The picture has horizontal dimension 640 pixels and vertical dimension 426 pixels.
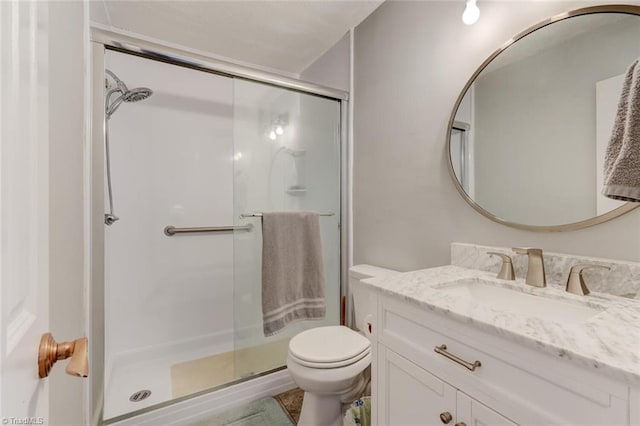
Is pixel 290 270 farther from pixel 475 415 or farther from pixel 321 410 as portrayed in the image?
pixel 475 415

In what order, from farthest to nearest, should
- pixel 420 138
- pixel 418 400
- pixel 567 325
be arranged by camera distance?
pixel 420 138 < pixel 418 400 < pixel 567 325

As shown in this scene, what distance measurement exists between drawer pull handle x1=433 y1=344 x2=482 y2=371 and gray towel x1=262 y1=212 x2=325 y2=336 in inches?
40.2

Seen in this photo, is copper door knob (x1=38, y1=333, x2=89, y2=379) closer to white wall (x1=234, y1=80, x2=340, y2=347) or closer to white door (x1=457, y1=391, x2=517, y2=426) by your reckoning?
white door (x1=457, y1=391, x2=517, y2=426)

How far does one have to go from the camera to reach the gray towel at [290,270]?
1.62 m

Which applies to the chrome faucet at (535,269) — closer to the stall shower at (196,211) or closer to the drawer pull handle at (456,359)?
the drawer pull handle at (456,359)

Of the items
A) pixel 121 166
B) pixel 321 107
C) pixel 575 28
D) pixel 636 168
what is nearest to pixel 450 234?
pixel 636 168

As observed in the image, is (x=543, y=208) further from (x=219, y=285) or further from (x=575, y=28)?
(x=219, y=285)

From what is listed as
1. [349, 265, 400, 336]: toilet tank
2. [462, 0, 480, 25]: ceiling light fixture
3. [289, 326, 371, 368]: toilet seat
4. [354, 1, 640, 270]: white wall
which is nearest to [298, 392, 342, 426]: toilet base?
[289, 326, 371, 368]: toilet seat

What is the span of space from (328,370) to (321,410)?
0.24 m

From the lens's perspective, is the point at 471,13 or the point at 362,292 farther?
the point at 362,292

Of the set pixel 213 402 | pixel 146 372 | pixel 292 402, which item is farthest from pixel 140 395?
pixel 292 402

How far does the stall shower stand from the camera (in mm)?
1644

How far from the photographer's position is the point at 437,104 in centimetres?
141

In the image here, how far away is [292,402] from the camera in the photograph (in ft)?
5.38
